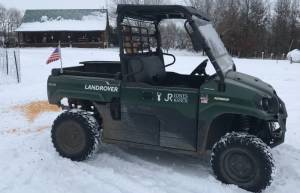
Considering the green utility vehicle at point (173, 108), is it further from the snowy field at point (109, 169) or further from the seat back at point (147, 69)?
the snowy field at point (109, 169)

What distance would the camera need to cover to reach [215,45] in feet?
20.4

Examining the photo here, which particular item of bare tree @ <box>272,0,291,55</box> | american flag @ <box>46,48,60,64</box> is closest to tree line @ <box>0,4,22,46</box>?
bare tree @ <box>272,0,291,55</box>

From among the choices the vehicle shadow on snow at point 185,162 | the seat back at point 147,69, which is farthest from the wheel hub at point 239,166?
the seat back at point 147,69

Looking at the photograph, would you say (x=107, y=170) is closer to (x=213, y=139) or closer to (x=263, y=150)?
(x=213, y=139)

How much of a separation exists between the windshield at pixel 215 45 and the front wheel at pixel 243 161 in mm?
985

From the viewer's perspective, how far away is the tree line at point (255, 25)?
142 ft

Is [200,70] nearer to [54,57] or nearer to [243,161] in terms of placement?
[243,161]

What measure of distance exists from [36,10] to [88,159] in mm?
52345

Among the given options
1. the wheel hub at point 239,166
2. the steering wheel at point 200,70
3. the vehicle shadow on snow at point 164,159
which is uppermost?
the steering wheel at point 200,70

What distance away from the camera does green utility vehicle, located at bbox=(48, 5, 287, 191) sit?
5523 millimetres

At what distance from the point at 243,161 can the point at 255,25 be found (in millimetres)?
42745

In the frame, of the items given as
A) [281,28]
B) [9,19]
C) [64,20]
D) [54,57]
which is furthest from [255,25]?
[9,19]

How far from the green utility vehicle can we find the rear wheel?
14 millimetres

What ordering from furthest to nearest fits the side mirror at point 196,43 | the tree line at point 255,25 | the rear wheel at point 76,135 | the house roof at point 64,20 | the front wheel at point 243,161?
the house roof at point 64,20
the tree line at point 255,25
the rear wheel at point 76,135
the side mirror at point 196,43
the front wheel at point 243,161
